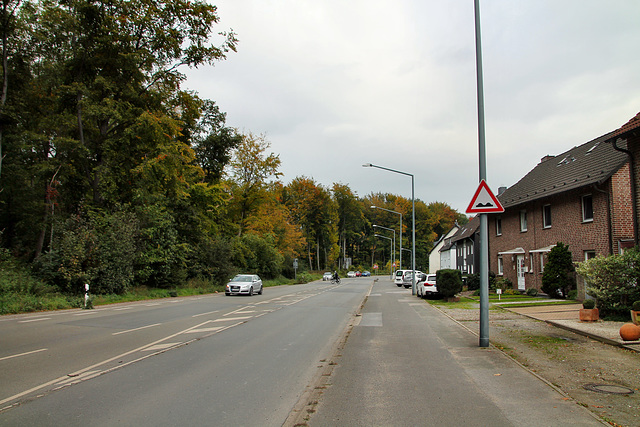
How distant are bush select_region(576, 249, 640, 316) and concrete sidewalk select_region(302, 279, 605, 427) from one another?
6034 mm

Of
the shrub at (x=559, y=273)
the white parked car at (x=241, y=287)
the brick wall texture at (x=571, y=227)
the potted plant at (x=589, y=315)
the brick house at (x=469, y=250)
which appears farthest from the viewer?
the brick house at (x=469, y=250)

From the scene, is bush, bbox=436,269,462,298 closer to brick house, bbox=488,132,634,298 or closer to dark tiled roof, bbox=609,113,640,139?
brick house, bbox=488,132,634,298

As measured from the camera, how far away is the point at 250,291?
99.7 ft

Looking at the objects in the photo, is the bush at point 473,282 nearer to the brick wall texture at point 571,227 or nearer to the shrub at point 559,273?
the brick wall texture at point 571,227

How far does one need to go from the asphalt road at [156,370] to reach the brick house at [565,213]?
1365 cm

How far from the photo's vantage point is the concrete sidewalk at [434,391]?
5199mm

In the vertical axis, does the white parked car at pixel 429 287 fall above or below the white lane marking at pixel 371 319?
above

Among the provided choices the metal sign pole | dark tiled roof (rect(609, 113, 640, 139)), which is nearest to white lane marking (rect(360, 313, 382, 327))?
the metal sign pole

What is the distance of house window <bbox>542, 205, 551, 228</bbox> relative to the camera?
25734mm

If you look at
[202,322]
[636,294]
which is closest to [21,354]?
[202,322]

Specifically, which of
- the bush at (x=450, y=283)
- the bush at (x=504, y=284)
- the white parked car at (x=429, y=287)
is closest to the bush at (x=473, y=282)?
the bush at (x=504, y=284)

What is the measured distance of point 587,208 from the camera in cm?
2197

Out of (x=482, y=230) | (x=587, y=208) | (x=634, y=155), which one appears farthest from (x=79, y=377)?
(x=587, y=208)

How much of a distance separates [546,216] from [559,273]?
4641 mm
